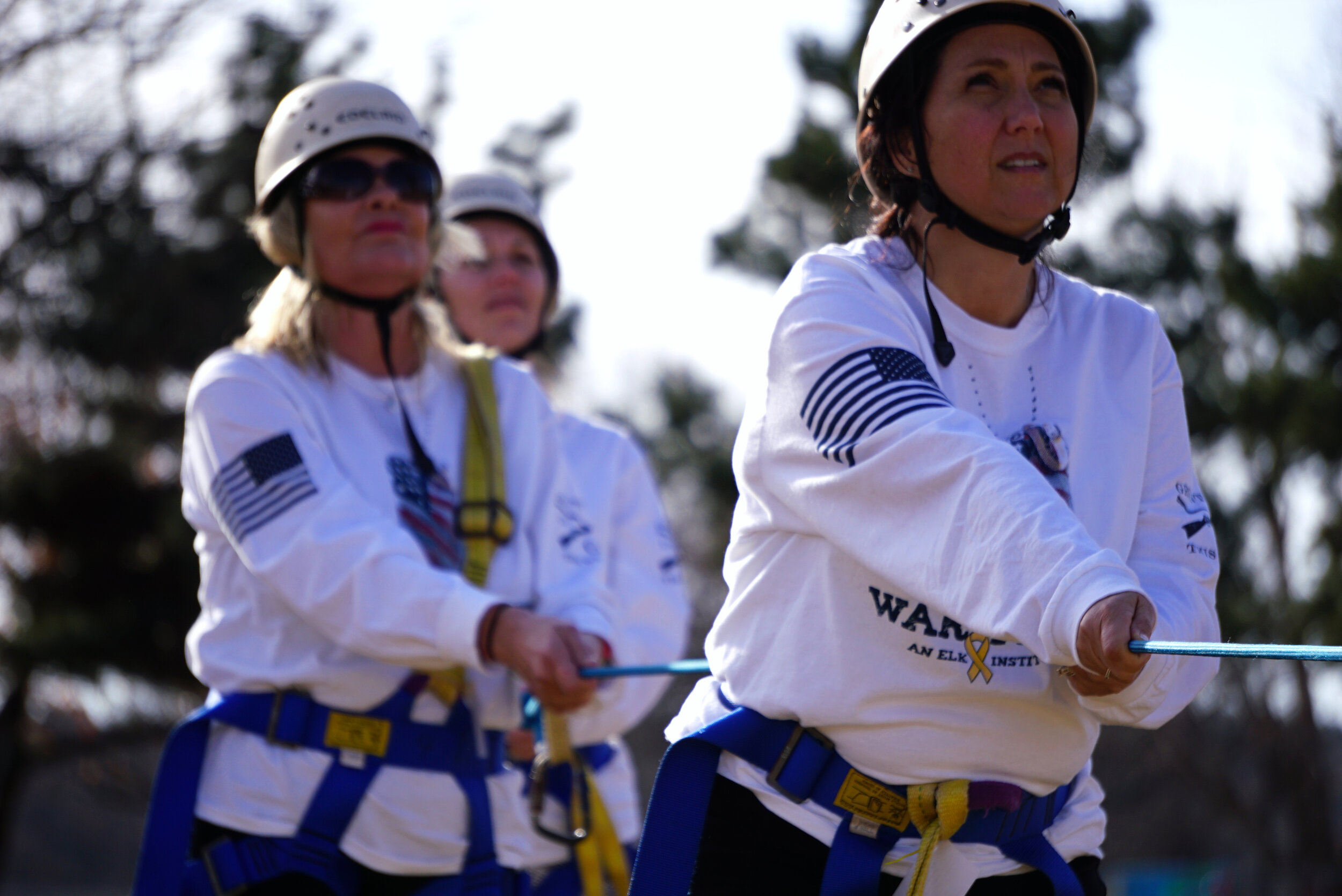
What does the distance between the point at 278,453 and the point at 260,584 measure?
1.05ft

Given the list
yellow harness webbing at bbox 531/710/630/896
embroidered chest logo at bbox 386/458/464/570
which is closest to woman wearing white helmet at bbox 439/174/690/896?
yellow harness webbing at bbox 531/710/630/896

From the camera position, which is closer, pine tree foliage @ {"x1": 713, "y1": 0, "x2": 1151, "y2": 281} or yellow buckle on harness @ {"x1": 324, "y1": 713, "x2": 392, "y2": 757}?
yellow buckle on harness @ {"x1": 324, "y1": 713, "x2": 392, "y2": 757}

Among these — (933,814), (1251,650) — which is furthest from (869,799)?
(1251,650)

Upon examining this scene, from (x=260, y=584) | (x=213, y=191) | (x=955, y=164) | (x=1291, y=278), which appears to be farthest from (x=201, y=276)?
(x=955, y=164)

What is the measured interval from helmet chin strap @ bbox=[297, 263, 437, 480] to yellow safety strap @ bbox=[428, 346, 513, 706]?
0.12 meters

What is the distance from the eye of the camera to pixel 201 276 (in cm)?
1658

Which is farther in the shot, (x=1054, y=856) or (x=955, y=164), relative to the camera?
(x=955, y=164)

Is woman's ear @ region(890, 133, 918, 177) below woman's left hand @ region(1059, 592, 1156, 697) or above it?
above

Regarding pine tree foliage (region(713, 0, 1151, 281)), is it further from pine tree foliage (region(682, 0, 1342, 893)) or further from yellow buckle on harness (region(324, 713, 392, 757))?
yellow buckle on harness (region(324, 713, 392, 757))

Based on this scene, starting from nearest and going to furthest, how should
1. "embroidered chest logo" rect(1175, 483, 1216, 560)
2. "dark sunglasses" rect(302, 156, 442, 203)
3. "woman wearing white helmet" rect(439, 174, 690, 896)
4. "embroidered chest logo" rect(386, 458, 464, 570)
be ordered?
"embroidered chest logo" rect(1175, 483, 1216, 560) < "embroidered chest logo" rect(386, 458, 464, 570) < "dark sunglasses" rect(302, 156, 442, 203) < "woman wearing white helmet" rect(439, 174, 690, 896)

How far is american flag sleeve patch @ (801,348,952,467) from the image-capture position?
7.80 ft

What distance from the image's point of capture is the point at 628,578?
18.2ft

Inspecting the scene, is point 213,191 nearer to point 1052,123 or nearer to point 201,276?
point 201,276

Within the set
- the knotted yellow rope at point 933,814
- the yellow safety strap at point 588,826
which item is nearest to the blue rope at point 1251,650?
the knotted yellow rope at point 933,814
